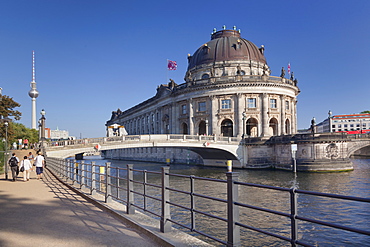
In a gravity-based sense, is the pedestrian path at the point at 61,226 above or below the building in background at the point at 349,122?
below

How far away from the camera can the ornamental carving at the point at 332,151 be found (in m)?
36.1

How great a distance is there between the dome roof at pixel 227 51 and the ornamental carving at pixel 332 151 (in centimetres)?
2749

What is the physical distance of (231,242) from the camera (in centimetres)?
503

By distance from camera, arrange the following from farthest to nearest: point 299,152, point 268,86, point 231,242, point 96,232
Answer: point 268,86, point 299,152, point 96,232, point 231,242

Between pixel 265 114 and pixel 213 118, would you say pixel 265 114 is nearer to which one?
pixel 265 114

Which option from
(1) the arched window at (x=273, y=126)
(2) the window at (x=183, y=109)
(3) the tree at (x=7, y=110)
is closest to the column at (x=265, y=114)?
(1) the arched window at (x=273, y=126)

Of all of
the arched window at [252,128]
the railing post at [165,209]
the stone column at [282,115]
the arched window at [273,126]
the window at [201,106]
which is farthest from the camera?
the window at [201,106]

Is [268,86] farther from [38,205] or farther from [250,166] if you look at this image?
[38,205]

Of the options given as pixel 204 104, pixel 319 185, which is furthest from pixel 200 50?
pixel 319 185

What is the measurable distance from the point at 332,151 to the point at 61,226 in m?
34.9

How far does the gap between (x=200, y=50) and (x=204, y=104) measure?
Answer: 594 inches

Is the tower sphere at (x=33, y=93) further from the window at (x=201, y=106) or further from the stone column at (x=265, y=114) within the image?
the stone column at (x=265, y=114)

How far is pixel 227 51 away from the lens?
197 feet

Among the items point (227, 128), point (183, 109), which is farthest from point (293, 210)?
point (183, 109)
